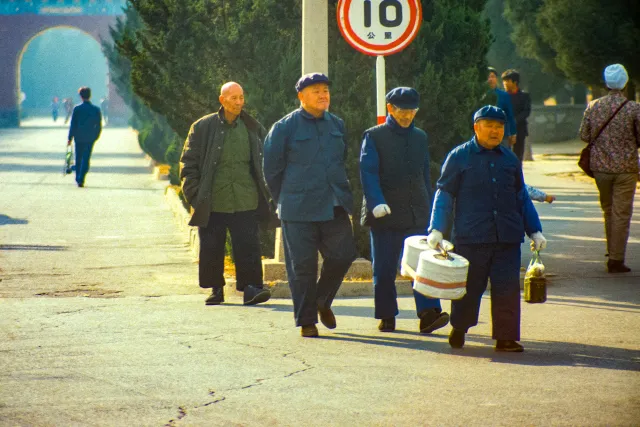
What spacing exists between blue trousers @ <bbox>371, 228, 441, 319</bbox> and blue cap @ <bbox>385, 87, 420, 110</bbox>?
0.81 m

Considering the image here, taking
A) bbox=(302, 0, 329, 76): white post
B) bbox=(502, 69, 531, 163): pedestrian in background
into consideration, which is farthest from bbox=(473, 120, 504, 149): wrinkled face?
bbox=(502, 69, 531, 163): pedestrian in background

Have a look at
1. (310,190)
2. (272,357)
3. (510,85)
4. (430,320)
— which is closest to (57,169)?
(510,85)

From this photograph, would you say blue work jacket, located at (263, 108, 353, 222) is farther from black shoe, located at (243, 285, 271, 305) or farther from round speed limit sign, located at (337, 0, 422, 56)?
round speed limit sign, located at (337, 0, 422, 56)

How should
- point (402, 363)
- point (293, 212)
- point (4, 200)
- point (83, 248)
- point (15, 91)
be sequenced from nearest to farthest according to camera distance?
point (402, 363), point (293, 212), point (83, 248), point (4, 200), point (15, 91)

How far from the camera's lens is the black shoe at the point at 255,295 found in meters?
9.77

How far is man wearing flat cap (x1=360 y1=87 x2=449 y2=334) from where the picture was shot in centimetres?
823

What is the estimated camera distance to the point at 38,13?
76.9 metres

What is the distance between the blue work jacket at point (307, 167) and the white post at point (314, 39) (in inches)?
76.7

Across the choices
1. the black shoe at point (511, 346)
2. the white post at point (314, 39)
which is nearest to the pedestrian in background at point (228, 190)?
the white post at point (314, 39)

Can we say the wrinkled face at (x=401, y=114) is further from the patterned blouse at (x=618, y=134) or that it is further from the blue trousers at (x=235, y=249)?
the patterned blouse at (x=618, y=134)

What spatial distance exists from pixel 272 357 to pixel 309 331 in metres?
0.78

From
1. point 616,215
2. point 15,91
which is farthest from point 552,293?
point 15,91

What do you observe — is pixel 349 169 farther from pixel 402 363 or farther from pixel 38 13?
pixel 38 13

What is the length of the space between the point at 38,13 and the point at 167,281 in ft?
226
